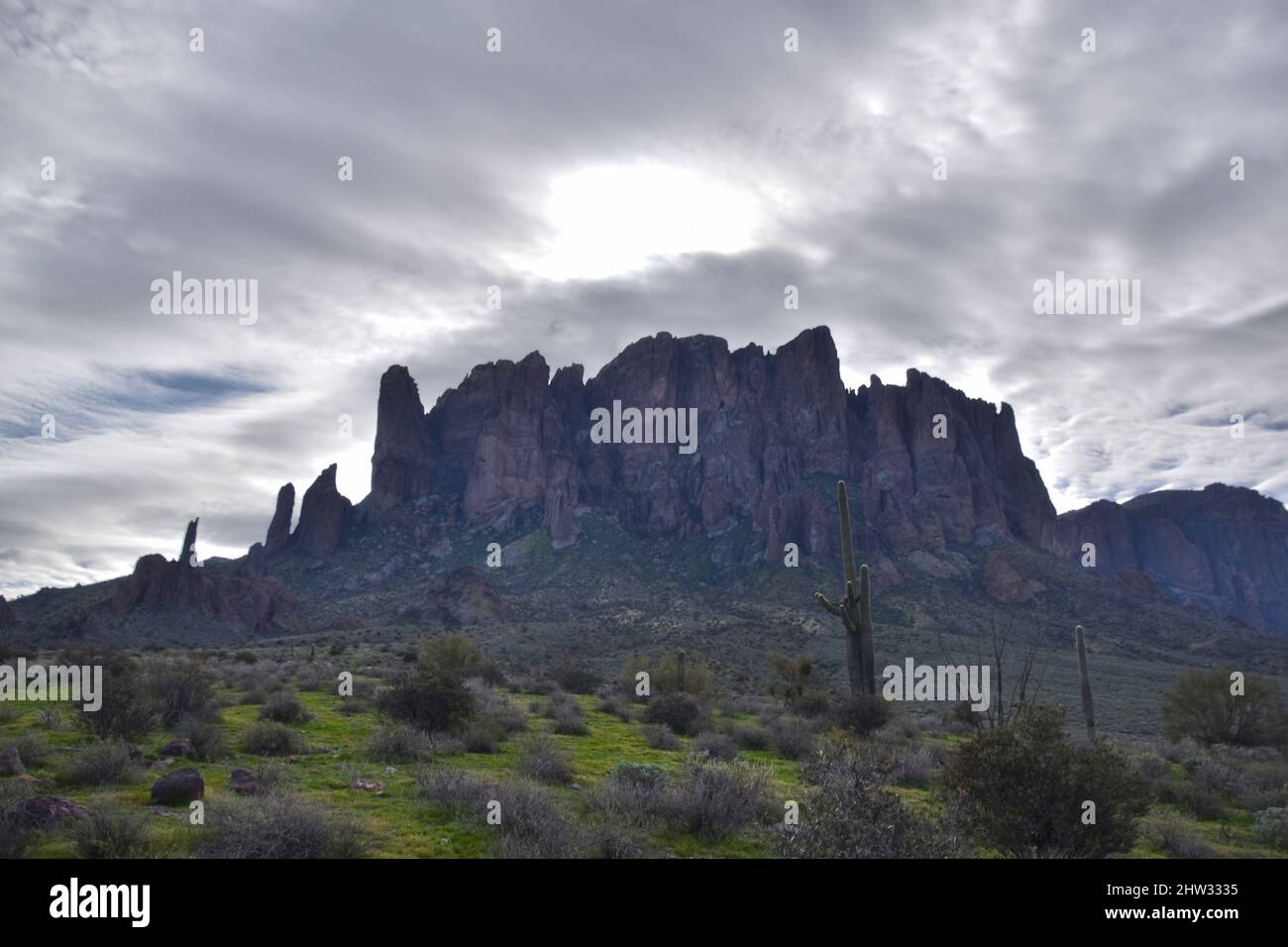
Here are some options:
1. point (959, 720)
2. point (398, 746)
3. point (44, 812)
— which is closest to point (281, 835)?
point (44, 812)

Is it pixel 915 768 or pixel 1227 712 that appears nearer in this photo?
pixel 915 768

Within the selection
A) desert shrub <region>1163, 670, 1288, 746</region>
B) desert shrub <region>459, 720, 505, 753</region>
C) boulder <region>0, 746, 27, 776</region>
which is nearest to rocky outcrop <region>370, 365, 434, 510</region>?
desert shrub <region>459, 720, 505, 753</region>

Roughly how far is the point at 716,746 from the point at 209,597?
8854 centimetres

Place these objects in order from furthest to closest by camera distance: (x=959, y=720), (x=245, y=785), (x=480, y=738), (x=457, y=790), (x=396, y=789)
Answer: (x=959, y=720), (x=480, y=738), (x=396, y=789), (x=457, y=790), (x=245, y=785)

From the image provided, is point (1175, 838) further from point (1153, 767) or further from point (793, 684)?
point (793, 684)

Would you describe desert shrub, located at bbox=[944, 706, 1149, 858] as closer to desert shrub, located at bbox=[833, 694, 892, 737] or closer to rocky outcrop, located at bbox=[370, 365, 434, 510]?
desert shrub, located at bbox=[833, 694, 892, 737]

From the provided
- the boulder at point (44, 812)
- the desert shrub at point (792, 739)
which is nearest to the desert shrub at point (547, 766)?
the boulder at point (44, 812)

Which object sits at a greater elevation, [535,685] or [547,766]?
[547,766]

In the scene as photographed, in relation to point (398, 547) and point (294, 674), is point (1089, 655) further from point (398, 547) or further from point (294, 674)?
point (398, 547)

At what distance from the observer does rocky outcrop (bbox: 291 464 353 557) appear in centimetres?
13062

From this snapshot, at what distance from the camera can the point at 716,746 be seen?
19.3 m

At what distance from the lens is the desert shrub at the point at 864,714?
→ 2444 cm

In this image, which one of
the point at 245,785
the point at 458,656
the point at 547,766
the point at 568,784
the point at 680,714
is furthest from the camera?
the point at 458,656
